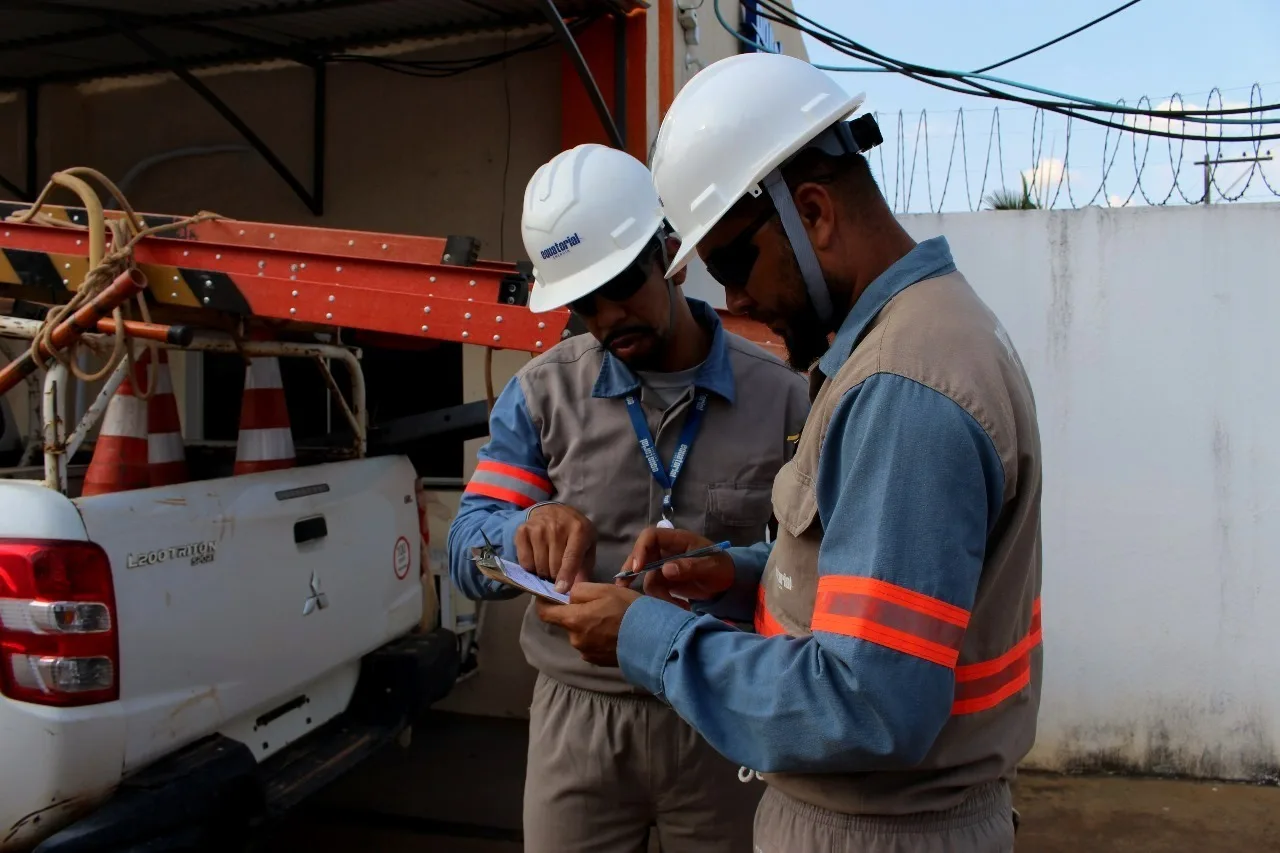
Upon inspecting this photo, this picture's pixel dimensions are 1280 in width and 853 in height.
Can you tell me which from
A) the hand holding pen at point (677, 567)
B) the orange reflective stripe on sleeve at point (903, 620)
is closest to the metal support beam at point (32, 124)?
the hand holding pen at point (677, 567)

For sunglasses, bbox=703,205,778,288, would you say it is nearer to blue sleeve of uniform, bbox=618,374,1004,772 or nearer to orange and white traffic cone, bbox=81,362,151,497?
blue sleeve of uniform, bbox=618,374,1004,772

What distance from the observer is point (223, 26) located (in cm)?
509

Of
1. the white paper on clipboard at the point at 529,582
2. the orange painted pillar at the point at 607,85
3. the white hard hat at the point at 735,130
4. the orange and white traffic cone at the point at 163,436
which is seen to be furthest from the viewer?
the orange painted pillar at the point at 607,85

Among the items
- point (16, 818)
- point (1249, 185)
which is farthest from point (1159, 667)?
point (16, 818)

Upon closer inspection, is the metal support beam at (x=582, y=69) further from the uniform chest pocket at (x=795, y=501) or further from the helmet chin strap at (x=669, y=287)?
the uniform chest pocket at (x=795, y=501)

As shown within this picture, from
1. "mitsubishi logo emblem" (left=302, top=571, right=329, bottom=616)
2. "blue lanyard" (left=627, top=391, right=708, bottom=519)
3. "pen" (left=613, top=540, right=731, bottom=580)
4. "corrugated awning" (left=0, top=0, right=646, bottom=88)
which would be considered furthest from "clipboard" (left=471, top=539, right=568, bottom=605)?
"corrugated awning" (left=0, top=0, right=646, bottom=88)

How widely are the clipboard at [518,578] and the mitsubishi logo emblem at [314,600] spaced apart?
1.45 m

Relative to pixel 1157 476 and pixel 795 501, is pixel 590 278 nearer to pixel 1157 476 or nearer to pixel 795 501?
pixel 795 501

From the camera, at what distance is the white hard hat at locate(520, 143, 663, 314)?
218 cm

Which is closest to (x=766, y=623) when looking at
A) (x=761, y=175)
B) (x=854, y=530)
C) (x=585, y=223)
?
(x=854, y=530)

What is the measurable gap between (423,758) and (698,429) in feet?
10.6

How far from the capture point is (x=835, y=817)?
1392mm

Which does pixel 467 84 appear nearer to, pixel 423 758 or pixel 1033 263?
pixel 1033 263

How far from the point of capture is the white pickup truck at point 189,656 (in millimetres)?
2438
